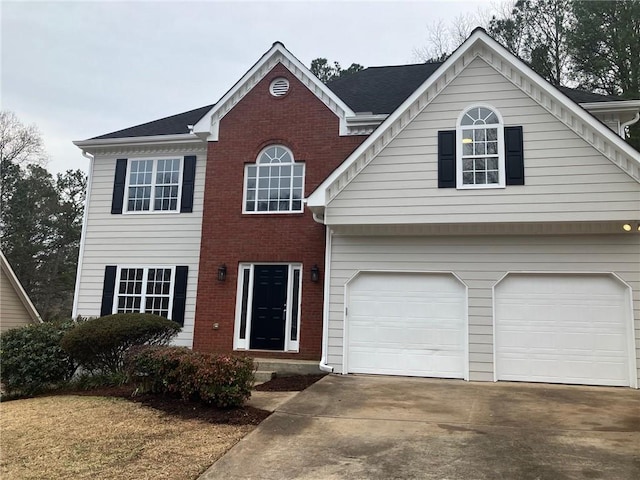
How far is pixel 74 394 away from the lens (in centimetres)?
874

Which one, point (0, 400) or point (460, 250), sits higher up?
point (460, 250)

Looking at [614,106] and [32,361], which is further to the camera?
[614,106]

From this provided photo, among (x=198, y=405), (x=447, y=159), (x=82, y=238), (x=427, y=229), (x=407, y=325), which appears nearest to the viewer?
(x=198, y=405)

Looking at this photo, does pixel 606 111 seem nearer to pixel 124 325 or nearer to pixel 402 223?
pixel 402 223

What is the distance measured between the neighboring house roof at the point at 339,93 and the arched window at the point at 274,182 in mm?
1594

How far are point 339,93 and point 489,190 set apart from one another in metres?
6.36

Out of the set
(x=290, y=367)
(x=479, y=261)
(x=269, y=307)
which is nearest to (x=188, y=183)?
(x=269, y=307)

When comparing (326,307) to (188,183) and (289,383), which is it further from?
(188,183)

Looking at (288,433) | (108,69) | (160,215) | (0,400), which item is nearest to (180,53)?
(108,69)

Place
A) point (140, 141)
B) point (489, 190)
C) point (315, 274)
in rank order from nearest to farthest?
point (489, 190)
point (315, 274)
point (140, 141)

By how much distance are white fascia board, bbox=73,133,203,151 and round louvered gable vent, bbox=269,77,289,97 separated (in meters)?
2.48

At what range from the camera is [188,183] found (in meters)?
13.4

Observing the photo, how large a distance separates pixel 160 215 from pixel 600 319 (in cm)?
1108

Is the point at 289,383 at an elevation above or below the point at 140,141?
below
